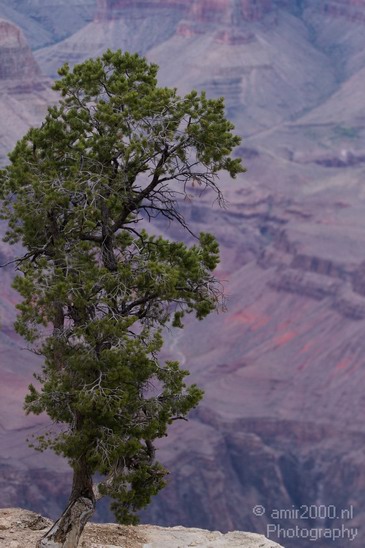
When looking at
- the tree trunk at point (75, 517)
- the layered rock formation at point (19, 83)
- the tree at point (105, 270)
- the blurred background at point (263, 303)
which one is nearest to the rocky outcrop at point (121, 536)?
the tree trunk at point (75, 517)

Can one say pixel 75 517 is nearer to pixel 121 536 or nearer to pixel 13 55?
pixel 121 536

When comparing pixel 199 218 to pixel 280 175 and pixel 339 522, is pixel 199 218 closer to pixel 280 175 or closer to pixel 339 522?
pixel 280 175

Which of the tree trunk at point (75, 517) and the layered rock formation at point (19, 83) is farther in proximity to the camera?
the layered rock formation at point (19, 83)

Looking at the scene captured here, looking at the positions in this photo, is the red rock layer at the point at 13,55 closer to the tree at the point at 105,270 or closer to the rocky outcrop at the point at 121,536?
the rocky outcrop at the point at 121,536

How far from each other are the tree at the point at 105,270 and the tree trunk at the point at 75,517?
2 centimetres

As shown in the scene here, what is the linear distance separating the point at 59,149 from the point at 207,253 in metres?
3.41

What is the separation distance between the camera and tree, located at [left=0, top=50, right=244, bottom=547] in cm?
1959

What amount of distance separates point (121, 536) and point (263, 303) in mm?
100811

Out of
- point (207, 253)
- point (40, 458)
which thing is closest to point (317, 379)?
point (40, 458)

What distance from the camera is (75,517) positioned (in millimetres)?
20578

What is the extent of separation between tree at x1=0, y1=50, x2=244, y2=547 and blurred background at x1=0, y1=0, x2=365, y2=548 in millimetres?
33154

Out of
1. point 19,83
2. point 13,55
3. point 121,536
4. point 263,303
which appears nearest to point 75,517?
point 121,536

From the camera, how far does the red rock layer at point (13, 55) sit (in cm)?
13538

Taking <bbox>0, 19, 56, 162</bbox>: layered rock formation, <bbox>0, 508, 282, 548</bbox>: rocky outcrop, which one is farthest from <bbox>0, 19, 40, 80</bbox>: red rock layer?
<bbox>0, 508, 282, 548</bbox>: rocky outcrop
